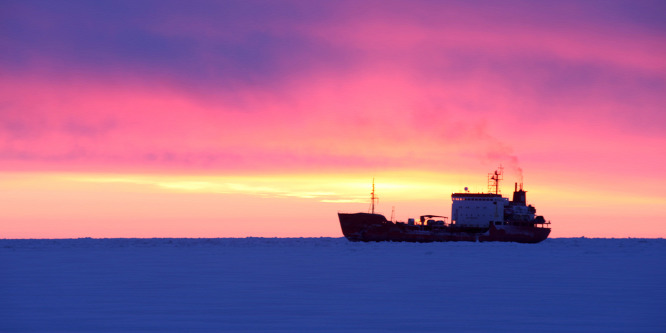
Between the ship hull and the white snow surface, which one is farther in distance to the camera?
the ship hull

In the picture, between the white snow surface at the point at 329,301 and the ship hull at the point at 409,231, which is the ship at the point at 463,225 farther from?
the white snow surface at the point at 329,301

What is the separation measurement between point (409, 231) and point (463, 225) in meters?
9.51

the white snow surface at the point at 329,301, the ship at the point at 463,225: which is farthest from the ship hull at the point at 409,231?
the white snow surface at the point at 329,301

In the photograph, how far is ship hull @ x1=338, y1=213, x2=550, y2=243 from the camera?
100 metres

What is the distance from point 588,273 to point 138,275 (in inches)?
969

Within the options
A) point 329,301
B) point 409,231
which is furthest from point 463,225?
point 329,301

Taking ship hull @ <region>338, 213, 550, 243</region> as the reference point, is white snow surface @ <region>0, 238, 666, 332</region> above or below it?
below

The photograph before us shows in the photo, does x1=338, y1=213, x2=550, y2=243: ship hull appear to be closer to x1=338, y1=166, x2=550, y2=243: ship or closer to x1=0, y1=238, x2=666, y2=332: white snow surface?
x1=338, y1=166, x2=550, y2=243: ship

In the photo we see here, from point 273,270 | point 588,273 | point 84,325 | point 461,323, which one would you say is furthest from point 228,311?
point 588,273

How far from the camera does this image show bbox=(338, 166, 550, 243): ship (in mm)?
100250

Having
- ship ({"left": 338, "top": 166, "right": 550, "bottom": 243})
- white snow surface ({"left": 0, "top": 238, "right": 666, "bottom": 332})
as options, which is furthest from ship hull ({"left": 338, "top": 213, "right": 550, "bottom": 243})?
white snow surface ({"left": 0, "top": 238, "right": 666, "bottom": 332})

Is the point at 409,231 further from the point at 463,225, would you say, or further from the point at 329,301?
the point at 329,301

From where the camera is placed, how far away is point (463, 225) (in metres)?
106

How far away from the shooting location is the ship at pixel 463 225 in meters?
100
